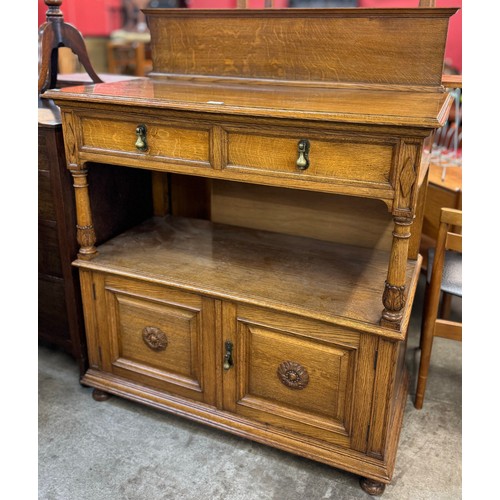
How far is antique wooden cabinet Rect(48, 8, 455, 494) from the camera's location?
1.43 m

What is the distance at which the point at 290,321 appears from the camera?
1.65 meters

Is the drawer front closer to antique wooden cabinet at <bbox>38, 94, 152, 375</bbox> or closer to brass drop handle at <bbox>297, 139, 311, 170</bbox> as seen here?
brass drop handle at <bbox>297, 139, 311, 170</bbox>

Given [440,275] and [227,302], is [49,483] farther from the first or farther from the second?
[440,275]

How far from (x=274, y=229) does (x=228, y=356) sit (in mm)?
607

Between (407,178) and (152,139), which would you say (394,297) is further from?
(152,139)

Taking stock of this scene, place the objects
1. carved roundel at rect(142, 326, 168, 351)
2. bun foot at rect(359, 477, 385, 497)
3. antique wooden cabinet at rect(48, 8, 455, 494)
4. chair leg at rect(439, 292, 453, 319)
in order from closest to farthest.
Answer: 1. antique wooden cabinet at rect(48, 8, 455, 494)
2. bun foot at rect(359, 477, 385, 497)
3. carved roundel at rect(142, 326, 168, 351)
4. chair leg at rect(439, 292, 453, 319)

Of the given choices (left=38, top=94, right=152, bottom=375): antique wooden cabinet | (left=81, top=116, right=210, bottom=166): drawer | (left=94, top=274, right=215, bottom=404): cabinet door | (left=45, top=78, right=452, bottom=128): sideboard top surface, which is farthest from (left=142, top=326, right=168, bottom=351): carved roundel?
(left=45, top=78, right=452, bottom=128): sideboard top surface

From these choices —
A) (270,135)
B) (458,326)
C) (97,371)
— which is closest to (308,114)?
(270,135)

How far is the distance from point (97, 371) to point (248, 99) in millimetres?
1214

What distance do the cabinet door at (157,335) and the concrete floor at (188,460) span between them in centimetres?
16

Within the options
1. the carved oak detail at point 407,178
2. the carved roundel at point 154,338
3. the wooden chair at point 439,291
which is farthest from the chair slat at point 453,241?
the carved roundel at point 154,338

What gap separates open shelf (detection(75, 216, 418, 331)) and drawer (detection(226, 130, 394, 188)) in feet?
1.36

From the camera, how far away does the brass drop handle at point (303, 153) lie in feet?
4.62

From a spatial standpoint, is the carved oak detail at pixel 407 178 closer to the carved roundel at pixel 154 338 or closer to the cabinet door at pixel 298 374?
the cabinet door at pixel 298 374
